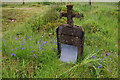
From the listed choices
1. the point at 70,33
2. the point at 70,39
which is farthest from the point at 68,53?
the point at 70,33

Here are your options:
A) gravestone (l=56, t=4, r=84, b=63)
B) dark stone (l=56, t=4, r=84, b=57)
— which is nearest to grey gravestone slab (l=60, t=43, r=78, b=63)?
gravestone (l=56, t=4, r=84, b=63)

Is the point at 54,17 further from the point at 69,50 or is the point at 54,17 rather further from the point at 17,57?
the point at 17,57

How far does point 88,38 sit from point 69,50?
5.36 feet

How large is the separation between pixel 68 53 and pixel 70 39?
435 millimetres

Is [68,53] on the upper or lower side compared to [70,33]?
lower

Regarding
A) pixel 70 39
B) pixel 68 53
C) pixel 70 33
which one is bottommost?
pixel 68 53

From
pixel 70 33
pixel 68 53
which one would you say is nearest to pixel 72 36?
pixel 70 33

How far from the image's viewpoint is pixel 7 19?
25.7ft

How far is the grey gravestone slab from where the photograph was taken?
143 inches

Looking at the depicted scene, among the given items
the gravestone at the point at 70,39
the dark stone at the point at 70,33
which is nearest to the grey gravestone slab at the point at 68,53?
the gravestone at the point at 70,39

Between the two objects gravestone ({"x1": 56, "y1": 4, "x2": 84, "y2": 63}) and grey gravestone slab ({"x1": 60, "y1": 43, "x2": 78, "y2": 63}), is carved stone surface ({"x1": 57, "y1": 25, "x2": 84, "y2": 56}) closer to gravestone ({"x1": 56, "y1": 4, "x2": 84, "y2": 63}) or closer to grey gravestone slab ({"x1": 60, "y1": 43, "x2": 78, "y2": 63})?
gravestone ({"x1": 56, "y1": 4, "x2": 84, "y2": 63})

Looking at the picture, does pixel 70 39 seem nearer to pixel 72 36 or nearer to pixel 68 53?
pixel 72 36

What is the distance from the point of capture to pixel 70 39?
355 cm

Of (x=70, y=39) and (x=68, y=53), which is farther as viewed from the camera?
(x=68, y=53)
